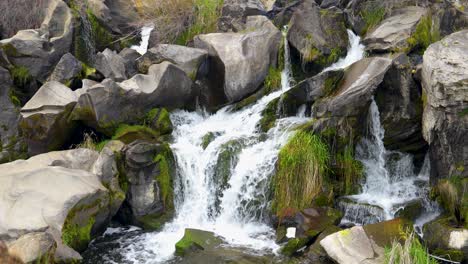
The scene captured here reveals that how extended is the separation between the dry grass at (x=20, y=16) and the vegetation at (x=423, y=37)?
9.85 meters

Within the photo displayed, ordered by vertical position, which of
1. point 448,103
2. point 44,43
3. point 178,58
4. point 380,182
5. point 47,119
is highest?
point 44,43

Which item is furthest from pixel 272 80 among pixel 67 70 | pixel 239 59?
pixel 67 70

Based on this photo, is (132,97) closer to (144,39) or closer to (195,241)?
(195,241)

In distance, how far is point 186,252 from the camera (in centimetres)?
938

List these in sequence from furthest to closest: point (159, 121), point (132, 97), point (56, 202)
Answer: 1. point (159, 121)
2. point (132, 97)
3. point (56, 202)

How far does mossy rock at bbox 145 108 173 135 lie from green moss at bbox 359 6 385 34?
20.8 feet

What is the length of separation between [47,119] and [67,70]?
198 centimetres

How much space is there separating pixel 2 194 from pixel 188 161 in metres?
3.87

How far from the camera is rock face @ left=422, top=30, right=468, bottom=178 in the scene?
961 centimetres

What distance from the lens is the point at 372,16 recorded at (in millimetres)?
15242

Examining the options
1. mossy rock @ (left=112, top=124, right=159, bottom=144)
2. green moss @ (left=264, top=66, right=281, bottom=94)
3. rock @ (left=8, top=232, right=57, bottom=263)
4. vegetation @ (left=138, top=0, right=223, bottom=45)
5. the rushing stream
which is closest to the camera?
rock @ (left=8, top=232, right=57, bottom=263)

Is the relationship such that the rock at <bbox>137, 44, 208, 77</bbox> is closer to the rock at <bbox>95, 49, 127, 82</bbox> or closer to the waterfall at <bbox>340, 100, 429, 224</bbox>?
the rock at <bbox>95, 49, 127, 82</bbox>

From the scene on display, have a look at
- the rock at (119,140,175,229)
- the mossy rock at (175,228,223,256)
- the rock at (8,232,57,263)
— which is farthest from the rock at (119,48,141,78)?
the rock at (8,232,57,263)

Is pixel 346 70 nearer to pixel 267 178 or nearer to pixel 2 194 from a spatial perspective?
pixel 267 178
